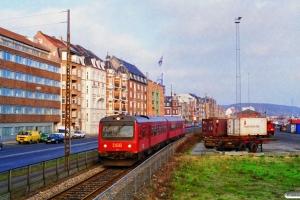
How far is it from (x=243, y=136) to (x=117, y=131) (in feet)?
58.1

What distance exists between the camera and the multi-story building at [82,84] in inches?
2923

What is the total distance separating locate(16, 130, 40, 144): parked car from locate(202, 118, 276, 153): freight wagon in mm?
26102

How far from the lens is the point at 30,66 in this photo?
62875mm

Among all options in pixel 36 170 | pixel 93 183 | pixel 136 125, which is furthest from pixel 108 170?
pixel 36 170

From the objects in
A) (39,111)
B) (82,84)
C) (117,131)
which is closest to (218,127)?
(117,131)

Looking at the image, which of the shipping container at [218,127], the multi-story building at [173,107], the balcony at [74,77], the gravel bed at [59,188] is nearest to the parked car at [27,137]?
the balcony at [74,77]

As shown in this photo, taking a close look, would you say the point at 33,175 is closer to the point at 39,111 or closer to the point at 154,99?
the point at 39,111

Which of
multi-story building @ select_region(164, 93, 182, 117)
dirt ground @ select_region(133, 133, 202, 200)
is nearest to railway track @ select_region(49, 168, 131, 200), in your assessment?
dirt ground @ select_region(133, 133, 202, 200)

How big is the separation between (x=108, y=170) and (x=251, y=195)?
9.91 m

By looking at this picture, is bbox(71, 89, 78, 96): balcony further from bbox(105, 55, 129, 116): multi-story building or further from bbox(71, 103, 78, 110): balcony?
bbox(105, 55, 129, 116): multi-story building

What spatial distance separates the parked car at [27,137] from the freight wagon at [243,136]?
26102 millimetres

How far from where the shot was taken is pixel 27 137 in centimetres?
5259

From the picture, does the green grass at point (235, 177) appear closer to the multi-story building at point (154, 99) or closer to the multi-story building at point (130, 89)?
the multi-story building at point (130, 89)

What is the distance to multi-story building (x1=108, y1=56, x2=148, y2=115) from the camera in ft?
315
